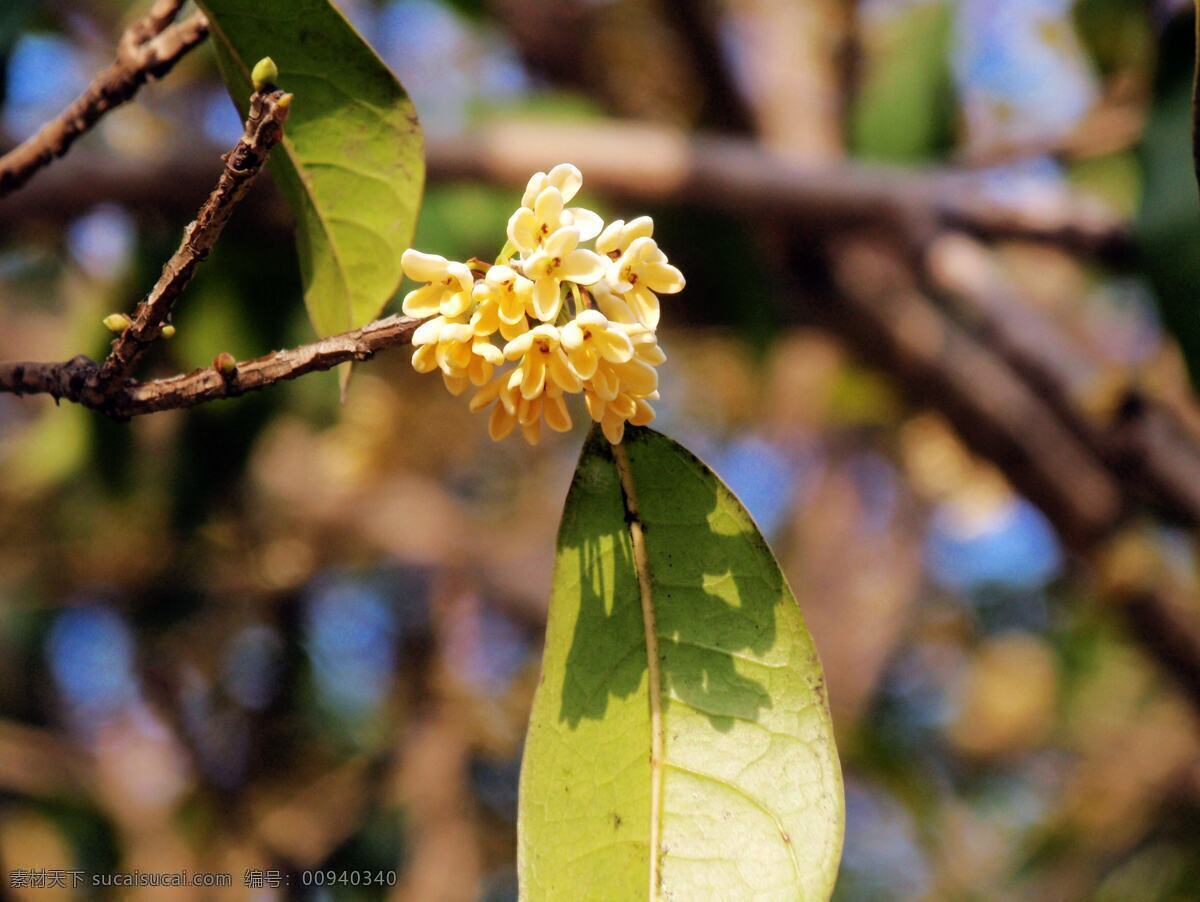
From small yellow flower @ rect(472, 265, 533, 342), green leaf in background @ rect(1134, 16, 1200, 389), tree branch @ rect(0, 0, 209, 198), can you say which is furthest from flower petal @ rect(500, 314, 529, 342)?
green leaf in background @ rect(1134, 16, 1200, 389)

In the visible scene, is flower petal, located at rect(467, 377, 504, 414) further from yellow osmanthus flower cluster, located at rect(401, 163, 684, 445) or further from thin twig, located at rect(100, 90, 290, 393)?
thin twig, located at rect(100, 90, 290, 393)

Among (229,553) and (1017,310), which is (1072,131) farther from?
(229,553)

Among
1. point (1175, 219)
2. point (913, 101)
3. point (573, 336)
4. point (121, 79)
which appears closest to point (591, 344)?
point (573, 336)

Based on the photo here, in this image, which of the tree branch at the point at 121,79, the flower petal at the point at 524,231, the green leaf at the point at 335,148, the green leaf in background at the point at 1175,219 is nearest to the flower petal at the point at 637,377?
the flower petal at the point at 524,231

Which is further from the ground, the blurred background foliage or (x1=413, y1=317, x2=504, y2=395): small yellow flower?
the blurred background foliage

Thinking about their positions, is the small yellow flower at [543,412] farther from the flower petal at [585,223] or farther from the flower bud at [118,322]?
the flower bud at [118,322]
